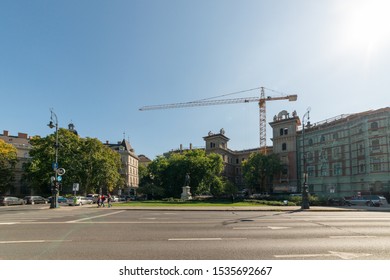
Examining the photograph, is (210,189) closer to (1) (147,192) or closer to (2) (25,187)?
(1) (147,192)

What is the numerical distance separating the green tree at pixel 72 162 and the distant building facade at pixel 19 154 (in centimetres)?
1388

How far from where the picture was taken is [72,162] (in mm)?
59000

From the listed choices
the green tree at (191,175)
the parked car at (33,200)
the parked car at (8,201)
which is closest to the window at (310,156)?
the green tree at (191,175)

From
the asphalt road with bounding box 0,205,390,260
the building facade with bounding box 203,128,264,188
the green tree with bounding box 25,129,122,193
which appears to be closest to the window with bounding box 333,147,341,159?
the building facade with bounding box 203,128,264,188

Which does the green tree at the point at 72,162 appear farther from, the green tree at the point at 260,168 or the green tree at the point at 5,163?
the green tree at the point at 260,168

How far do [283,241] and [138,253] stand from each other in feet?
16.2

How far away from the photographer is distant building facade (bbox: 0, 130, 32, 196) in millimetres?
75125

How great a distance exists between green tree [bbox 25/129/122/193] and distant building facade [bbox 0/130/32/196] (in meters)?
13.9

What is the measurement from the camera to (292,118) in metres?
79.3

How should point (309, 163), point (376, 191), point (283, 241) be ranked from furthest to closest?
1. point (309, 163)
2. point (376, 191)
3. point (283, 241)

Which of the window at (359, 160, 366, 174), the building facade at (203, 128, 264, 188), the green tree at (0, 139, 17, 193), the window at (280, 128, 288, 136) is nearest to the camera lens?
the window at (359, 160, 366, 174)

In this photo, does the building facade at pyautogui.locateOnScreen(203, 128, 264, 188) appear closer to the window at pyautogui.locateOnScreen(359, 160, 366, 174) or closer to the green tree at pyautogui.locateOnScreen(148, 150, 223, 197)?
the green tree at pyautogui.locateOnScreen(148, 150, 223, 197)

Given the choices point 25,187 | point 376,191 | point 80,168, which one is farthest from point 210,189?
point 25,187

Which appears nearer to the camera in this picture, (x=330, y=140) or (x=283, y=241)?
(x=283, y=241)
